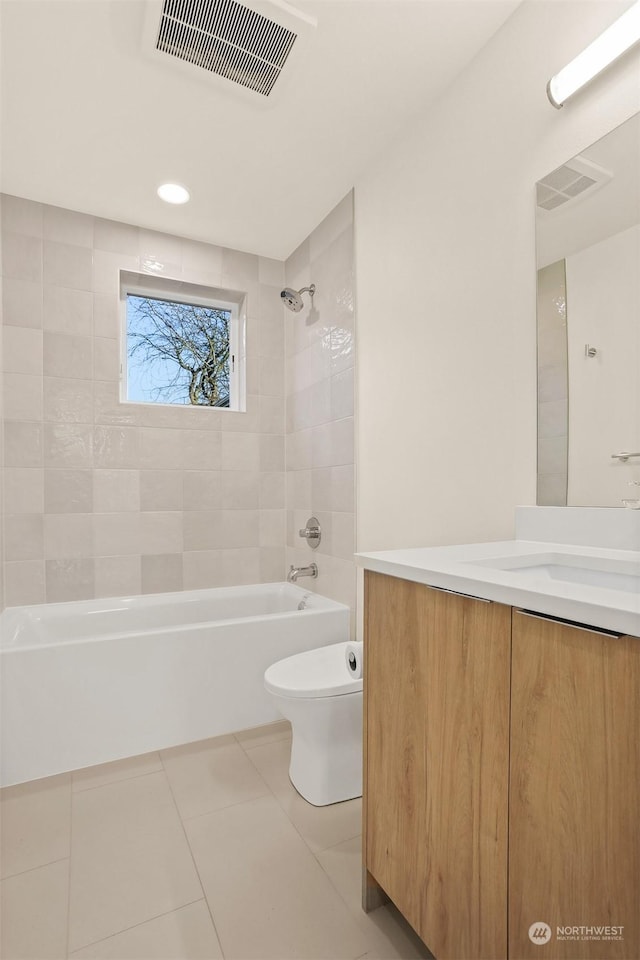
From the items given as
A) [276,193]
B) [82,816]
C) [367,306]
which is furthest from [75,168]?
[82,816]

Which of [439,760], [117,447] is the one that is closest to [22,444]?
[117,447]

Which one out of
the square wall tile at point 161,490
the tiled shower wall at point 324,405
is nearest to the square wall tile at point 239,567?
the tiled shower wall at point 324,405

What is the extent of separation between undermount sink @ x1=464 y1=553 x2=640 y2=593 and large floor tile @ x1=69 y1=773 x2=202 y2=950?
3.85 ft

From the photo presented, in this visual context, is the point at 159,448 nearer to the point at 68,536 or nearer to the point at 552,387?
the point at 68,536

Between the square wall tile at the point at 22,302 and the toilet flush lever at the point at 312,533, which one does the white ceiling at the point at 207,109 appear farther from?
the toilet flush lever at the point at 312,533

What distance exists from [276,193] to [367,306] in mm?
765

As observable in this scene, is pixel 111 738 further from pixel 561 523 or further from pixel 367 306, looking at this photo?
pixel 367 306

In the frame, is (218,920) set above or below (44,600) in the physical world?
below

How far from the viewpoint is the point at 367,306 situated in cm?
229

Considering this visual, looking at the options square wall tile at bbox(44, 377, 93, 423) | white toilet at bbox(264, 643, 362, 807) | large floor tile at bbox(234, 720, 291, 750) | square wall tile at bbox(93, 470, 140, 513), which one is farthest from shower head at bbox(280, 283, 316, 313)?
large floor tile at bbox(234, 720, 291, 750)

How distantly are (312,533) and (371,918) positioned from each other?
168 centimetres

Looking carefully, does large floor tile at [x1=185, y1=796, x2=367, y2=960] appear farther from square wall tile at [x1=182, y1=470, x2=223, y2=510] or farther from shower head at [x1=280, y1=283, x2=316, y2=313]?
shower head at [x1=280, y1=283, x2=316, y2=313]

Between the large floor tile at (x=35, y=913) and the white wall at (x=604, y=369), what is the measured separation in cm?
168

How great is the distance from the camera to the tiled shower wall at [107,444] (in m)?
2.45
